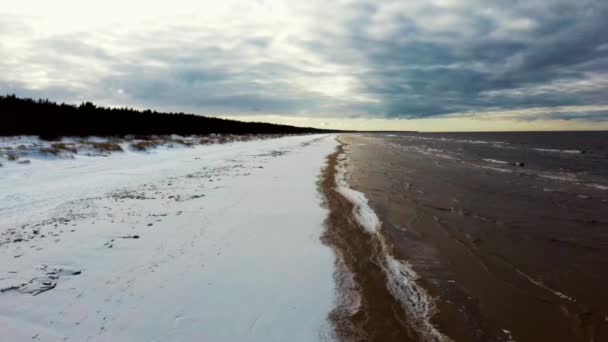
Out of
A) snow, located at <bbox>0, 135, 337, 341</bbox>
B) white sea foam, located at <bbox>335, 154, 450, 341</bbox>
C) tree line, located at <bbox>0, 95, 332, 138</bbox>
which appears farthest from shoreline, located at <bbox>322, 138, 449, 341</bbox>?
tree line, located at <bbox>0, 95, 332, 138</bbox>

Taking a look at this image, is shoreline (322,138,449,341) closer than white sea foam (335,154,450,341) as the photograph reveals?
Yes

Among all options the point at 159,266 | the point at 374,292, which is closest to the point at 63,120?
the point at 159,266

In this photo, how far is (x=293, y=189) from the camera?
1129cm

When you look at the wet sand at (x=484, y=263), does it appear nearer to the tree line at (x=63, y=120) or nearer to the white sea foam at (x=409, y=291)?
the white sea foam at (x=409, y=291)

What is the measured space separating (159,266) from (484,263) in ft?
17.3

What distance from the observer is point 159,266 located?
184 inches

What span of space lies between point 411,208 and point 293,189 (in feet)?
12.6

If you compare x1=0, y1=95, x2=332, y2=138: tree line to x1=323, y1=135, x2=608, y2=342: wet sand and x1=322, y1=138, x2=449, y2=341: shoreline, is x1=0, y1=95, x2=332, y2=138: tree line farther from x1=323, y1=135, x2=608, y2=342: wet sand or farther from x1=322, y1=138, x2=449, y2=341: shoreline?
x1=322, y1=138, x2=449, y2=341: shoreline

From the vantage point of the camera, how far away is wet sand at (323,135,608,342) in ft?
12.6

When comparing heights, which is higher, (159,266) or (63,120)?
(63,120)

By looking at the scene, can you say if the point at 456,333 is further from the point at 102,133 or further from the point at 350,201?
the point at 102,133

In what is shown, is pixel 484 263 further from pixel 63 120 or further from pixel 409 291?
pixel 63 120

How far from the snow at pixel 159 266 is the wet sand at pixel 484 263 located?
62 cm

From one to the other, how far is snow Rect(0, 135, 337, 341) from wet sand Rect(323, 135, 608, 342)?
2.05ft
